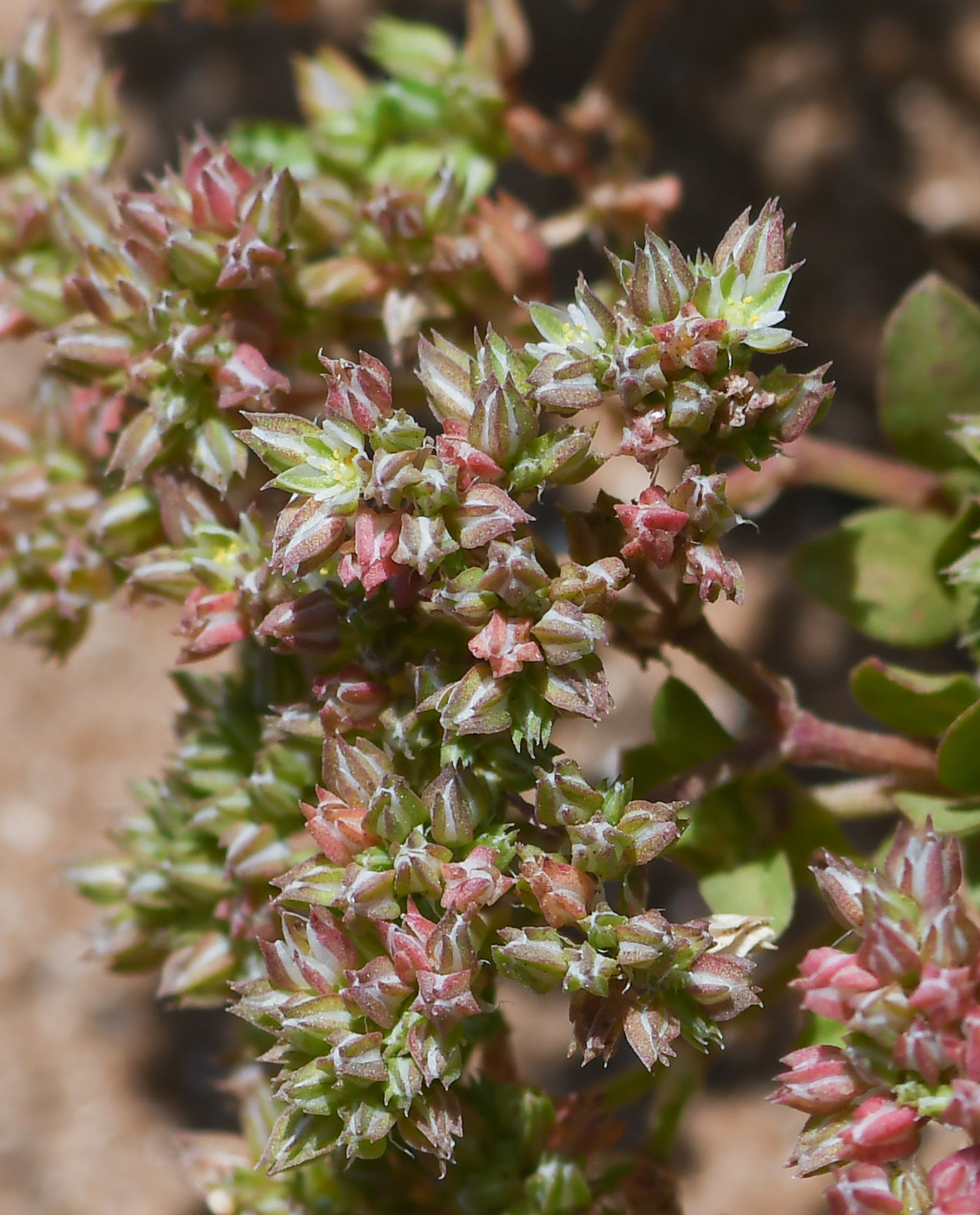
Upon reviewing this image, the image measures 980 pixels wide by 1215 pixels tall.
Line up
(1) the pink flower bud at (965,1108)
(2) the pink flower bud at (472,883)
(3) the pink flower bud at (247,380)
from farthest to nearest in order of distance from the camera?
(3) the pink flower bud at (247,380)
(2) the pink flower bud at (472,883)
(1) the pink flower bud at (965,1108)

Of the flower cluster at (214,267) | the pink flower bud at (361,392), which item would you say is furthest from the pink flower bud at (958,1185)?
the pink flower bud at (361,392)

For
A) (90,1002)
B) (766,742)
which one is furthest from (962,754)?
(90,1002)

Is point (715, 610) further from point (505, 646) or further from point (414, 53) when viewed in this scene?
point (505, 646)

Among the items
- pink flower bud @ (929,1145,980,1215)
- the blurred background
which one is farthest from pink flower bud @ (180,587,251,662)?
the blurred background

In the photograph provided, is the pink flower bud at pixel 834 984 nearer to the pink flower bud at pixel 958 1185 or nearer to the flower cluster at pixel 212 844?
the pink flower bud at pixel 958 1185

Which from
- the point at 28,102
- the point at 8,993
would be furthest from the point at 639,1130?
the point at 28,102

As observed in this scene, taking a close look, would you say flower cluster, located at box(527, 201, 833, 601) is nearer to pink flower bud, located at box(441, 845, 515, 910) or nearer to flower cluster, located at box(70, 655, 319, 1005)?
pink flower bud, located at box(441, 845, 515, 910)
